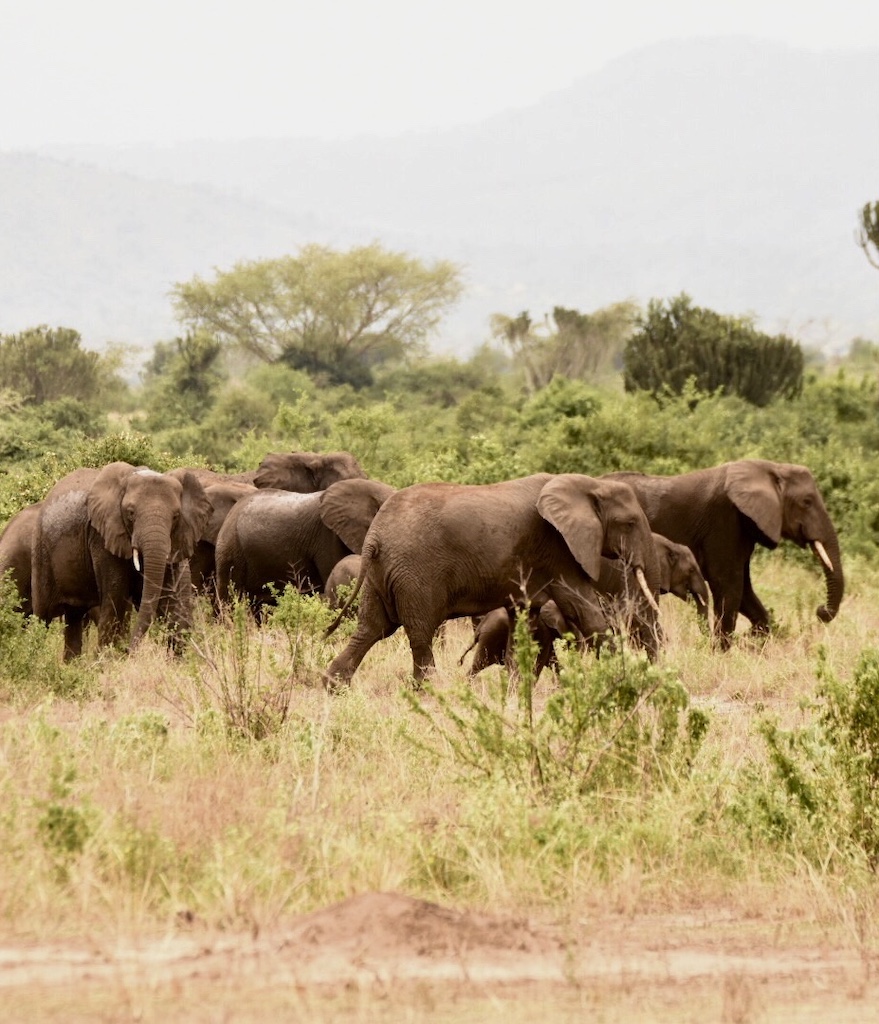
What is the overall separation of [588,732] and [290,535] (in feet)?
21.7

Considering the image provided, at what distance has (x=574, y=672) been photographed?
23.0 ft

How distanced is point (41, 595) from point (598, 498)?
13.4ft

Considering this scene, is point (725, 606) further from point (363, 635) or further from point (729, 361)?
point (729, 361)

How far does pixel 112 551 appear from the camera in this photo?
443 inches

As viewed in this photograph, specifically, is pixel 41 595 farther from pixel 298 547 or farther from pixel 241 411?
pixel 241 411

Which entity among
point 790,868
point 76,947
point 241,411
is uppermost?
point 76,947

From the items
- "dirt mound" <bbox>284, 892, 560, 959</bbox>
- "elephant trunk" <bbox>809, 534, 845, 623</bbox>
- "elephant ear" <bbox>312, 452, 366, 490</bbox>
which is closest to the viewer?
"dirt mound" <bbox>284, 892, 560, 959</bbox>

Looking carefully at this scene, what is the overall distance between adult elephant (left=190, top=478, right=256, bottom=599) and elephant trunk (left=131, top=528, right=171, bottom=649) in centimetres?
307

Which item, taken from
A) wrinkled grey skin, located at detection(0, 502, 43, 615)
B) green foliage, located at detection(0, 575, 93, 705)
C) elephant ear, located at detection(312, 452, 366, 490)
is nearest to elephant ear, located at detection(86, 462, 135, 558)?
wrinkled grey skin, located at detection(0, 502, 43, 615)

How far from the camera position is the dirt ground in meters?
4.38

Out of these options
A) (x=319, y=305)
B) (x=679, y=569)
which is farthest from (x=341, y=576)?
(x=319, y=305)

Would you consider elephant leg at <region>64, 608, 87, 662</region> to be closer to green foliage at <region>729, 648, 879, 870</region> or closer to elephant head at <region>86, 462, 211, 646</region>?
elephant head at <region>86, 462, 211, 646</region>

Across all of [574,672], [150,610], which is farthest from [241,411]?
[574,672]

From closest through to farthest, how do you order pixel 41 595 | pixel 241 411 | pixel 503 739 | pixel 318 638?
pixel 503 739, pixel 318 638, pixel 41 595, pixel 241 411
